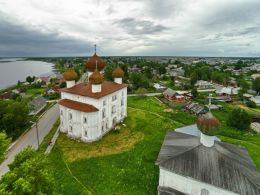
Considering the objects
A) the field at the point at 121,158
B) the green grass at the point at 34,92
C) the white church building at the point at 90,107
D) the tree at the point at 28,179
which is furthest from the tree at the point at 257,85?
the tree at the point at 28,179

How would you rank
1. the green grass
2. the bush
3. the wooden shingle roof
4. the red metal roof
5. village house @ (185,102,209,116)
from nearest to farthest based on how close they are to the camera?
the wooden shingle roof < the red metal roof < village house @ (185,102,209,116) < the bush < the green grass

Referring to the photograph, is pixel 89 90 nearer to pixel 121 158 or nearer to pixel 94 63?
pixel 94 63

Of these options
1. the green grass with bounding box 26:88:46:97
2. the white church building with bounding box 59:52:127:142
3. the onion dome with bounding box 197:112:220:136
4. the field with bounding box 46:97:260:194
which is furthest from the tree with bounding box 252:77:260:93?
the green grass with bounding box 26:88:46:97

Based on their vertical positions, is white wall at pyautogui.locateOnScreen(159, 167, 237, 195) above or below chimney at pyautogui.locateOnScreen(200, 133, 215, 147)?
below

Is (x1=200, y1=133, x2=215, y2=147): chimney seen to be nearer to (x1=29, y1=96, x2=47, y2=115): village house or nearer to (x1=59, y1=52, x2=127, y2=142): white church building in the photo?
(x1=59, y1=52, x2=127, y2=142): white church building

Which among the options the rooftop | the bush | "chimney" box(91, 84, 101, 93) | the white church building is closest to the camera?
the white church building

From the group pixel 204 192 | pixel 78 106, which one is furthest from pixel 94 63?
pixel 204 192

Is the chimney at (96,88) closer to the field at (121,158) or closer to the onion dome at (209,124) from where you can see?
the field at (121,158)
